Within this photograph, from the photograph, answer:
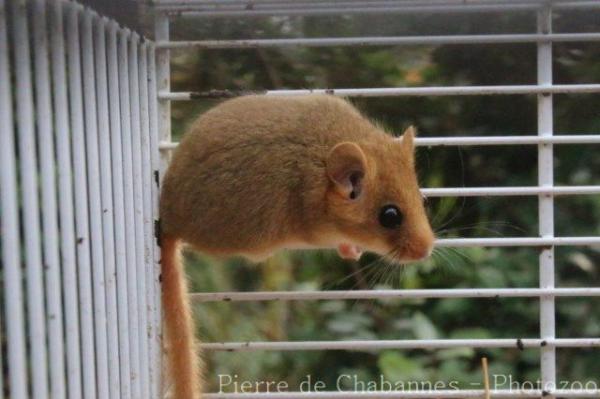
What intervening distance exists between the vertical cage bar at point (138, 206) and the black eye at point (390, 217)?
0.50m

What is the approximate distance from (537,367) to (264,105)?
1327 millimetres

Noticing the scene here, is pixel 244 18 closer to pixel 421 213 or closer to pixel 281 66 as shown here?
pixel 281 66

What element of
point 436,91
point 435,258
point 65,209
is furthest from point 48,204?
point 435,258

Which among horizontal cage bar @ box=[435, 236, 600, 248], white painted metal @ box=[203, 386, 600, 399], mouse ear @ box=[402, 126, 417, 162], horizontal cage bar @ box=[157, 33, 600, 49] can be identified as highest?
horizontal cage bar @ box=[157, 33, 600, 49]

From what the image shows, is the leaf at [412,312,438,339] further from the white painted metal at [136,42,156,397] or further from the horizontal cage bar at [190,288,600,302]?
the white painted metal at [136,42,156,397]

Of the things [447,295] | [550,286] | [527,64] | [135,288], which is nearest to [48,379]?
[135,288]

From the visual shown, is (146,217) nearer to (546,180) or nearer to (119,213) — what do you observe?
(119,213)

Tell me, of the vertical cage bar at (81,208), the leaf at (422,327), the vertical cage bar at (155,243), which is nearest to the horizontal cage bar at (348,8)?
the vertical cage bar at (155,243)

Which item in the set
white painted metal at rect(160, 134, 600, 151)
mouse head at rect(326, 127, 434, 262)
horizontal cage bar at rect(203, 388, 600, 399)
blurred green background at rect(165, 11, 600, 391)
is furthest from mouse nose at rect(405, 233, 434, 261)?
blurred green background at rect(165, 11, 600, 391)

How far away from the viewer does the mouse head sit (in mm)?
1665

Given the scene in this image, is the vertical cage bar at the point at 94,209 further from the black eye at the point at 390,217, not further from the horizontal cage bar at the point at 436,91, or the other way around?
the black eye at the point at 390,217

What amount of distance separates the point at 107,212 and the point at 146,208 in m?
0.27

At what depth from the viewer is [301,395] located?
1.94 metres

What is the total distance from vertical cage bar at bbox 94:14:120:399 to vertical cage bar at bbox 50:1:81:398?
15cm
